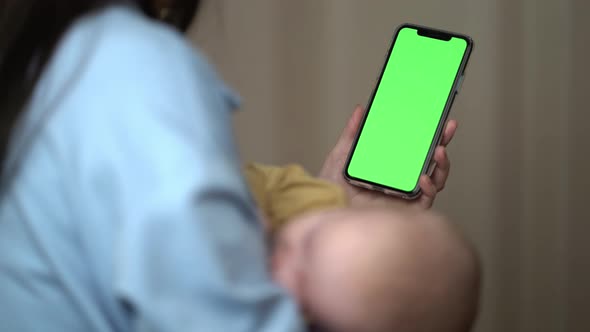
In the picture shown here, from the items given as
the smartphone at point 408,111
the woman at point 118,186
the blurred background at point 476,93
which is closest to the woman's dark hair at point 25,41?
the woman at point 118,186

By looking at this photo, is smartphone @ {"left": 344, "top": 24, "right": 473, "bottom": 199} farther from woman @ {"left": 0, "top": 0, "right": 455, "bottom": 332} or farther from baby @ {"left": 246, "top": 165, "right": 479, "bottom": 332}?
woman @ {"left": 0, "top": 0, "right": 455, "bottom": 332}

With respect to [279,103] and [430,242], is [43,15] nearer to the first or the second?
[430,242]

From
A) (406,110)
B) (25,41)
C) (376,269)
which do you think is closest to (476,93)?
(406,110)

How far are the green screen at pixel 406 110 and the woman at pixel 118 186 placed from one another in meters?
0.41

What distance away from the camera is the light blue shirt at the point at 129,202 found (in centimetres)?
41

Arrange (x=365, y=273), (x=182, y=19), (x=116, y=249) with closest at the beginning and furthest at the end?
1. (x=116, y=249)
2. (x=365, y=273)
3. (x=182, y=19)

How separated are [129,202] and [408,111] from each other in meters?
0.53

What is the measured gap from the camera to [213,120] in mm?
442

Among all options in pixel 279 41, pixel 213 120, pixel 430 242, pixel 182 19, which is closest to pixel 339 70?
pixel 279 41

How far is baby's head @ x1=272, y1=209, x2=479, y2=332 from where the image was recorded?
0.53m

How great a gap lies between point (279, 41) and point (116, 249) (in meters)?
0.83

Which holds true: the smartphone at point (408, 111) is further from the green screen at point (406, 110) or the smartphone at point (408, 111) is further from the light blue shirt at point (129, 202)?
the light blue shirt at point (129, 202)

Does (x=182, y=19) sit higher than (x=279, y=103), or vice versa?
(x=182, y=19)

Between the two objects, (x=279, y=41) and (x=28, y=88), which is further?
(x=279, y=41)
